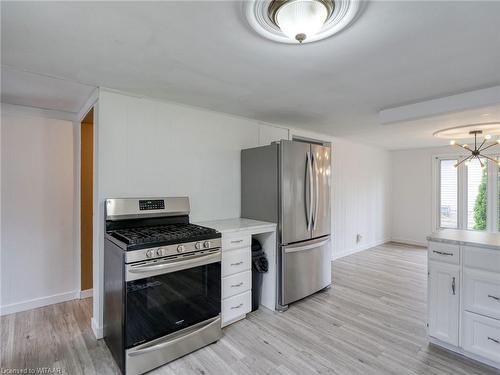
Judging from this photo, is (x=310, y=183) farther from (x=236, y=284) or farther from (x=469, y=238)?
(x=469, y=238)

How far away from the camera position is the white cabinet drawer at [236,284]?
2582mm

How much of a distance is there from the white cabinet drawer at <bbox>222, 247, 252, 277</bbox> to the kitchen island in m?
1.68

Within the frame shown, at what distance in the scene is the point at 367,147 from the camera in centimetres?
588

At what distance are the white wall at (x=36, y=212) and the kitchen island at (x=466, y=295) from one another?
12.6ft

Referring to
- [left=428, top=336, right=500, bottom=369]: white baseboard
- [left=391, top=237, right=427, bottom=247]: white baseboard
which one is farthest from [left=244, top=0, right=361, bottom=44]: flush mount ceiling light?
[left=391, top=237, right=427, bottom=247]: white baseboard

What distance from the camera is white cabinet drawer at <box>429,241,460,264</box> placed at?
2.14m

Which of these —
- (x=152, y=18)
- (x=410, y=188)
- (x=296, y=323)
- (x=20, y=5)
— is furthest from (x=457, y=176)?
(x=20, y=5)

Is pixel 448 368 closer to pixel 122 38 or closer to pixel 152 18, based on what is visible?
pixel 152 18

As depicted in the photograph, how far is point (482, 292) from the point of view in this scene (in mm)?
2016

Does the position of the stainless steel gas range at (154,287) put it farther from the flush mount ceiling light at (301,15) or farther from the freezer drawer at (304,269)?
the flush mount ceiling light at (301,15)

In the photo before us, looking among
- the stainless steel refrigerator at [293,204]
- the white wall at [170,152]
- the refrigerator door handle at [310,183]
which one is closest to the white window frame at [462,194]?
the white wall at [170,152]

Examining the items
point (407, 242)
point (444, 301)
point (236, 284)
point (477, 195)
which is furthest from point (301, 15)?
point (407, 242)

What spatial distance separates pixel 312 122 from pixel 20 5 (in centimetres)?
322

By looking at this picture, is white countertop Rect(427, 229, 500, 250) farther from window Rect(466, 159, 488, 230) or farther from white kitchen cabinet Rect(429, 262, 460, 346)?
window Rect(466, 159, 488, 230)
